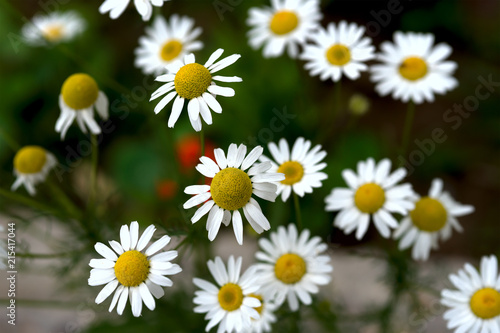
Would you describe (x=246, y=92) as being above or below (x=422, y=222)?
above

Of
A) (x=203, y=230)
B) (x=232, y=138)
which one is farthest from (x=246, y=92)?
(x=203, y=230)

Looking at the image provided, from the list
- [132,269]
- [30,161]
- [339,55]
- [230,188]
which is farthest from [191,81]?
[30,161]

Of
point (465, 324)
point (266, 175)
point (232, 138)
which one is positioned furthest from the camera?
point (232, 138)

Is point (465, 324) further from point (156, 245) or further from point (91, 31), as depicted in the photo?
point (91, 31)

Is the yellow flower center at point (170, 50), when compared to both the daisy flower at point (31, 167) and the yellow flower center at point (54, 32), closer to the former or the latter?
the daisy flower at point (31, 167)

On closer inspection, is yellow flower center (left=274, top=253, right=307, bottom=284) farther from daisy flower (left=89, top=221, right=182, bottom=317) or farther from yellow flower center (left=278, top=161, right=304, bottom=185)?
daisy flower (left=89, top=221, right=182, bottom=317)

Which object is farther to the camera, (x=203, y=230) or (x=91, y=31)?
(x=91, y=31)

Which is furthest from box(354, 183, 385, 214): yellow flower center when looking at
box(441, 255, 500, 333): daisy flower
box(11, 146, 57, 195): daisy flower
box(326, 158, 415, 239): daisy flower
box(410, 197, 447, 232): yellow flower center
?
box(11, 146, 57, 195): daisy flower
